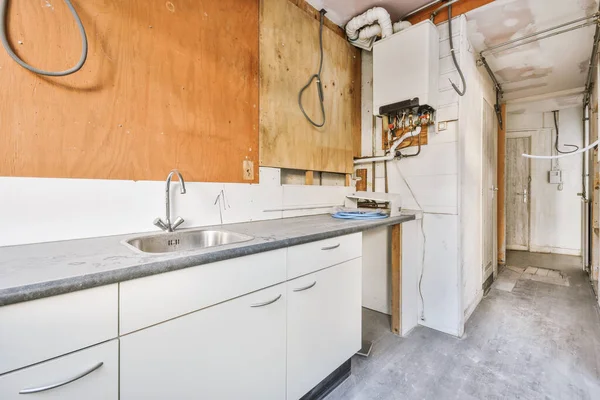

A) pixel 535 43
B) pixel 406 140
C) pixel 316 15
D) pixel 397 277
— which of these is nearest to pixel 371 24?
pixel 316 15

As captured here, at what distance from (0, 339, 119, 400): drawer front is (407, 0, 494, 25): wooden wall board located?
280 centimetres

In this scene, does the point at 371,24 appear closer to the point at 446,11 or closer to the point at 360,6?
the point at 360,6

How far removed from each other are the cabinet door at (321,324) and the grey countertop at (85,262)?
294 mm

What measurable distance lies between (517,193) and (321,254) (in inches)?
209

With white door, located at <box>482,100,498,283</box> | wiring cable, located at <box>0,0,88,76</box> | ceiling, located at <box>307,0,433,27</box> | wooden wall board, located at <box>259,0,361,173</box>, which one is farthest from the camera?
white door, located at <box>482,100,498,283</box>

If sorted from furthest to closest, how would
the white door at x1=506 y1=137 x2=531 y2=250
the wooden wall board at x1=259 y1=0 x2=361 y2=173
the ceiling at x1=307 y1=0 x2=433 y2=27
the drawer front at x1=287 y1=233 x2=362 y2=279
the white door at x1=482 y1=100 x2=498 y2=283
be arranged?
the white door at x1=506 y1=137 x2=531 y2=250
the white door at x1=482 y1=100 x2=498 y2=283
the ceiling at x1=307 y1=0 x2=433 y2=27
the wooden wall board at x1=259 y1=0 x2=361 y2=173
the drawer front at x1=287 y1=233 x2=362 y2=279

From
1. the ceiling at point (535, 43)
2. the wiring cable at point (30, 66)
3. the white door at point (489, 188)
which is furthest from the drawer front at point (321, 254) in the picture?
the white door at point (489, 188)

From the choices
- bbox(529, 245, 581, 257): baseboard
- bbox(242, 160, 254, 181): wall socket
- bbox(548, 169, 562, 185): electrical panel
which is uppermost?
bbox(548, 169, 562, 185): electrical panel

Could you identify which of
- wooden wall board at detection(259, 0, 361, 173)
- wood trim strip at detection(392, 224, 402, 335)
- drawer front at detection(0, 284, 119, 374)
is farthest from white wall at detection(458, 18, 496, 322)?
drawer front at detection(0, 284, 119, 374)

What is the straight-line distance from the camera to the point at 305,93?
2.16 meters

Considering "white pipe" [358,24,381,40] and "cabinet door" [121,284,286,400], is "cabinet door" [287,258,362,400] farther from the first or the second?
"white pipe" [358,24,381,40]

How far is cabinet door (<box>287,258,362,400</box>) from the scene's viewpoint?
1.25m

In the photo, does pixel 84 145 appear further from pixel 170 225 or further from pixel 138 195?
pixel 170 225

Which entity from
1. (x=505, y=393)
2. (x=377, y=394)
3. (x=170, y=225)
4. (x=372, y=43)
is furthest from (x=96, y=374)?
(x=372, y=43)
